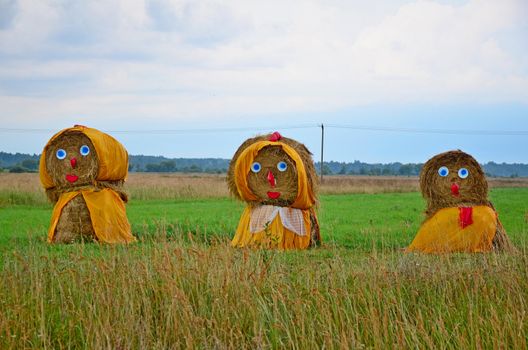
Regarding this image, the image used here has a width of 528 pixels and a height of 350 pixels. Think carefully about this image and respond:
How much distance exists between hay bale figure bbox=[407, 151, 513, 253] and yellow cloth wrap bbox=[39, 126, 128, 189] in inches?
231

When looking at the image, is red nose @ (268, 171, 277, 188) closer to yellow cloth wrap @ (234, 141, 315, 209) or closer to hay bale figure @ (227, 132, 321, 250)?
hay bale figure @ (227, 132, 321, 250)

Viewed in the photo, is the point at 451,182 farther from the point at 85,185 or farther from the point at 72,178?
the point at 72,178

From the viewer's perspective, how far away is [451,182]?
12.7 m

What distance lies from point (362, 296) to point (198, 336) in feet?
5.24

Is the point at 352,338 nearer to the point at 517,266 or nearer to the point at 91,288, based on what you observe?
the point at 91,288

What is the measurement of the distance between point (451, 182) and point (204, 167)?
383 ft

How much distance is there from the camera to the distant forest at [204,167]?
96.3m

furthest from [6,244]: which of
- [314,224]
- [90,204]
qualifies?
[314,224]

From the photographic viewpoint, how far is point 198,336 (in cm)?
611

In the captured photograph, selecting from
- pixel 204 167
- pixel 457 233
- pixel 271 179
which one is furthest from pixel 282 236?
pixel 204 167

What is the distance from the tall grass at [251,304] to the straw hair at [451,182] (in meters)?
4.67

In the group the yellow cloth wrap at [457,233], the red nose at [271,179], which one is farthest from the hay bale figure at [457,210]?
the red nose at [271,179]

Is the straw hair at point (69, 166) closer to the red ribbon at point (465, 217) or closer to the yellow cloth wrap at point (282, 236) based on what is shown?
the yellow cloth wrap at point (282, 236)

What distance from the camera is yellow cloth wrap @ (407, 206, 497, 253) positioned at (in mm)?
12055
